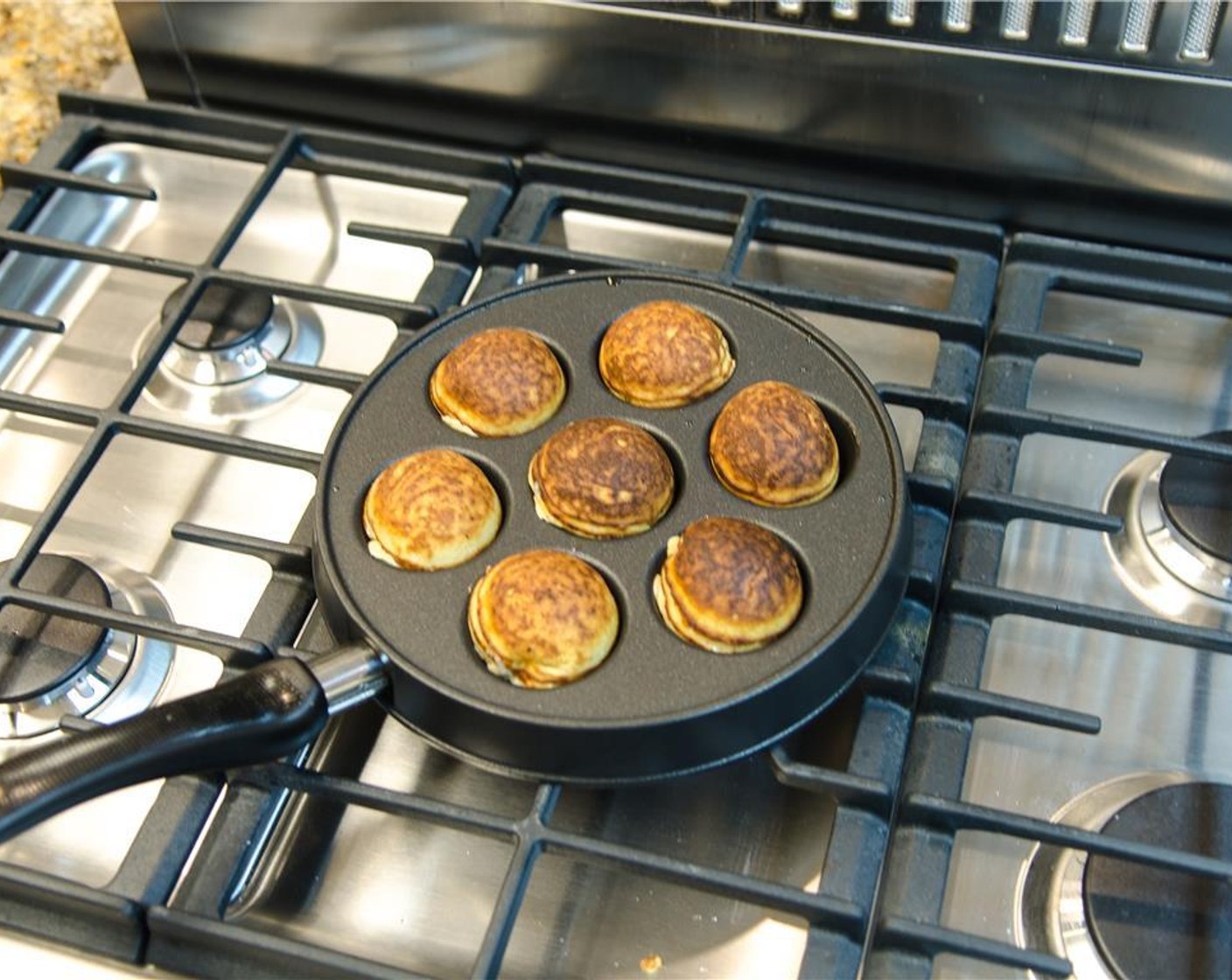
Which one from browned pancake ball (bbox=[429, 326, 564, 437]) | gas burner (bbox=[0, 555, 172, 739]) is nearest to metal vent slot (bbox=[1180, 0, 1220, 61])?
browned pancake ball (bbox=[429, 326, 564, 437])

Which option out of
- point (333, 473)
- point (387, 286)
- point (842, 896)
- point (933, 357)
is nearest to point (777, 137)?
point (933, 357)

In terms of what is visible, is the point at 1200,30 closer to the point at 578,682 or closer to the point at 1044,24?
the point at 1044,24

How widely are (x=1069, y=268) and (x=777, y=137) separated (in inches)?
9.4

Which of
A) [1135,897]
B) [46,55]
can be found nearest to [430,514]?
[1135,897]

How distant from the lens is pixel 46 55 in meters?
1.23

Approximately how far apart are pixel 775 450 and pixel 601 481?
0.10m

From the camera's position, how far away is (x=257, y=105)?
1162 mm

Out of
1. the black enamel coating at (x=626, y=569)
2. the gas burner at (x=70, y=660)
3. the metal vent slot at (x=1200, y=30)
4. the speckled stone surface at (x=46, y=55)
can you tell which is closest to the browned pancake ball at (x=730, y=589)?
the black enamel coating at (x=626, y=569)

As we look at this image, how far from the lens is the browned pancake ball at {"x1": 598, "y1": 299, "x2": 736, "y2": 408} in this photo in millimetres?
841

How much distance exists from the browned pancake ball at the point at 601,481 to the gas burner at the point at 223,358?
0.89 ft

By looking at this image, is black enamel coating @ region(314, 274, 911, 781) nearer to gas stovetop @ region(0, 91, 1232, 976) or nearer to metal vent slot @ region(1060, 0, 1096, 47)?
gas stovetop @ region(0, 91, 1232, 976)

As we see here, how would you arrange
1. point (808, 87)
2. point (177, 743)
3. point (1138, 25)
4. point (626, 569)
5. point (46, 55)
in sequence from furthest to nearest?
point (46, 55) → point (808, 87) → point (1138, 25) → point (626, 569) → point (177, 743)

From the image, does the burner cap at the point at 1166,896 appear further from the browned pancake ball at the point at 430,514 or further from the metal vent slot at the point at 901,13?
the metal vent slot at the point at 901,13

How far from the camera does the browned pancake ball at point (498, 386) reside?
833mm
